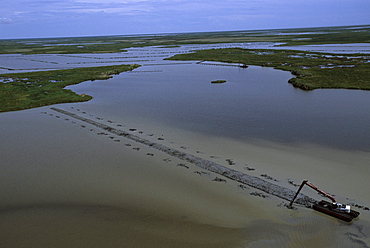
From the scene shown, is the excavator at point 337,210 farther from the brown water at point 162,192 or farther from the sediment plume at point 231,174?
the sediment plume at point 231,174

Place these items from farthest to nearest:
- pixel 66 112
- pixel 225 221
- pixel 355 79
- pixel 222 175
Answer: pixel 355 79 → pixel 66 112 → pixel 222 175 → pixel 225 221

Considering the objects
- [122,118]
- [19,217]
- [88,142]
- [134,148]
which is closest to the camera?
[19,217]

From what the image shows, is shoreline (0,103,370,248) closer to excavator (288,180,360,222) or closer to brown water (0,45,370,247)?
brown water (0,45,370,247)

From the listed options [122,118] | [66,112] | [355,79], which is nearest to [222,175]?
[122,118]

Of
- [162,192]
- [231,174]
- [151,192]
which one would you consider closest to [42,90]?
[151,192]

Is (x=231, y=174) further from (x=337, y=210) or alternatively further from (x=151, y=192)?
(x=337, y=210)

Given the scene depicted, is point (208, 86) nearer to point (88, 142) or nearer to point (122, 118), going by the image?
point (122, 118)
